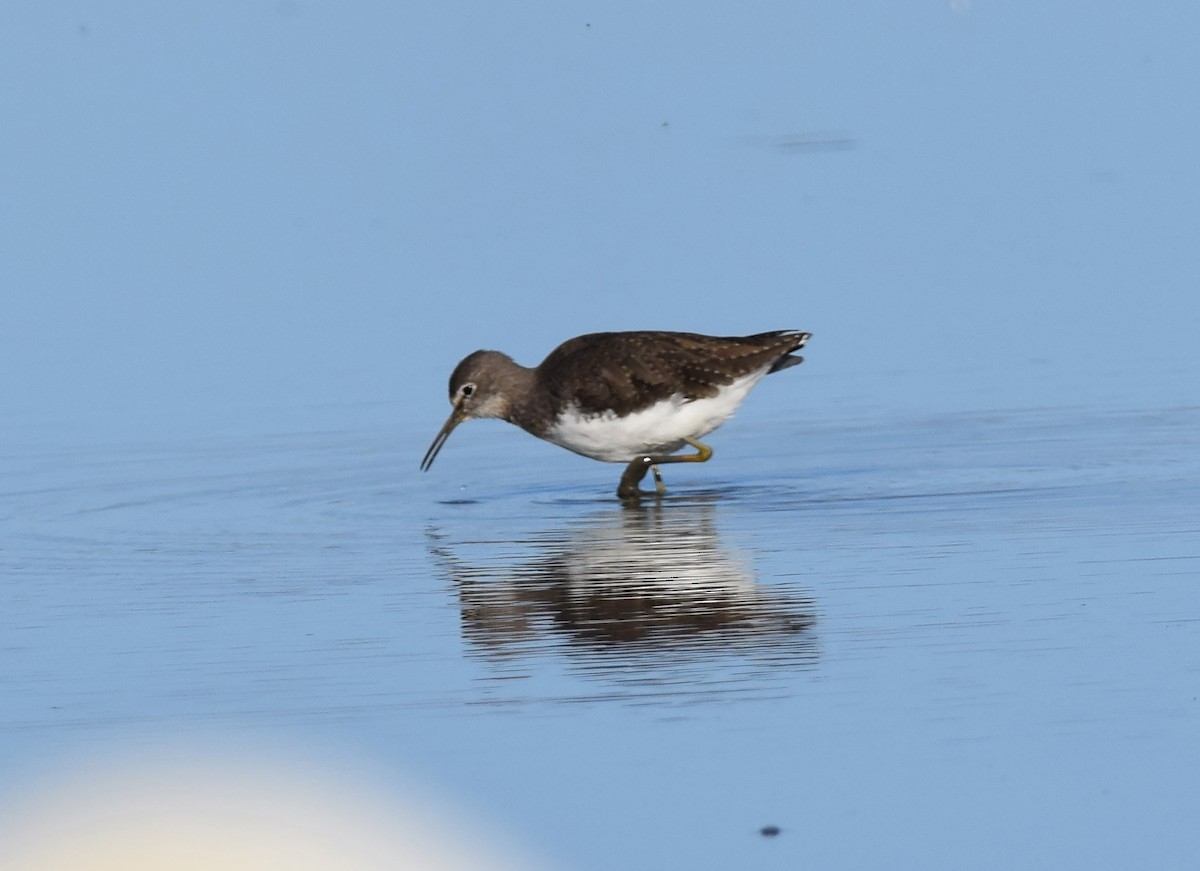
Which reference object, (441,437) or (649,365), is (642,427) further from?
(441,437)

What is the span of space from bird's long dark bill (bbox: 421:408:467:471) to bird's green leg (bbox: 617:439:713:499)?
3.07 feet

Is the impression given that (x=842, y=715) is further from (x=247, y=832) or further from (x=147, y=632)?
(x=147, y=632)

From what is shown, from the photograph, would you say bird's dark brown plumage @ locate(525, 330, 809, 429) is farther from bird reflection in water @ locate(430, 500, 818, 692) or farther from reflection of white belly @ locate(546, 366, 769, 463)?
bird reflection in water @ locate(430, 500, 818, 692)

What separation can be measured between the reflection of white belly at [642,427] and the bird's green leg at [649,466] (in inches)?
1.8

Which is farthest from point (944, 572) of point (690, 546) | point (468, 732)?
point (468, 732)

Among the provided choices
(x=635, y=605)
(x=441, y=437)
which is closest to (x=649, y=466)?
(x=441, y=437)

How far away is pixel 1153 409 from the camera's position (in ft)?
40.8

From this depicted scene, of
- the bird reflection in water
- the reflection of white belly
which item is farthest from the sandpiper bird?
the bird reflection in water

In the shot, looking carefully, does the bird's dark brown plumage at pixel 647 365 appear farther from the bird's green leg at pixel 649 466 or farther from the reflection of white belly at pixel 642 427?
the bird's green leg at pixel 649 466

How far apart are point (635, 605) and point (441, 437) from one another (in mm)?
3508

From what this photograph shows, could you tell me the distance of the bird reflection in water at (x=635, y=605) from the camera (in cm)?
797

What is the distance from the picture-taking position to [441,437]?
12.2 meters

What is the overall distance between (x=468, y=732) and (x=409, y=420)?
5853 mm

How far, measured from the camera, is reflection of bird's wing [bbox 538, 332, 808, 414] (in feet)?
39.3
